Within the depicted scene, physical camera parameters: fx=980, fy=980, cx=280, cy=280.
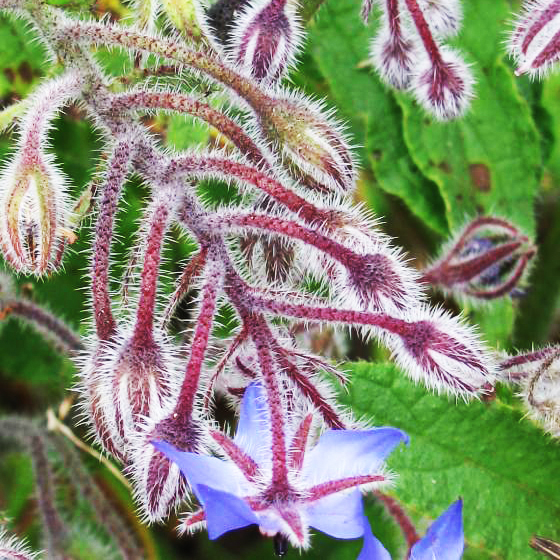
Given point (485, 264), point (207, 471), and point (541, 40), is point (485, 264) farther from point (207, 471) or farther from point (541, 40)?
point (207, 471)

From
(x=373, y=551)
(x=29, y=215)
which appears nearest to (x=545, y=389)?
(x=373, y=551)

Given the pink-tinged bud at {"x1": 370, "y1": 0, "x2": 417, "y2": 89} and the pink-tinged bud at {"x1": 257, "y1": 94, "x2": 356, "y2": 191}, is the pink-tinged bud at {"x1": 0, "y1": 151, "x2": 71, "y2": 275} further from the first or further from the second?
the pink-tinged bud at {"x1": 370, "y1": 0, "x2": 417, "y2": 89}

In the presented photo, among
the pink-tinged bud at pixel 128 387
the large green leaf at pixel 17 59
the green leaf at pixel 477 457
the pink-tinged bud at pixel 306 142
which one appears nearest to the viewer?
the pink-tinged bud at pixel 128 387

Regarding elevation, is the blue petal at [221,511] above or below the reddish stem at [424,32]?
below

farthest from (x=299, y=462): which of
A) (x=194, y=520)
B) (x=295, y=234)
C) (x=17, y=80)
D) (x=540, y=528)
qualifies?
(x=17, y=80)

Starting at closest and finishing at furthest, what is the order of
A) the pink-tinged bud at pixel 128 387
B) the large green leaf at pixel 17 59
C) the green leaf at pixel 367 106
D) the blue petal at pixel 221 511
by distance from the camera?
the blue petal at pixel 221 511 < the pink-tinged bud at pixel 128 387 < the large green leaf at pixel 17 59 < the green leaf at pixel 367 106

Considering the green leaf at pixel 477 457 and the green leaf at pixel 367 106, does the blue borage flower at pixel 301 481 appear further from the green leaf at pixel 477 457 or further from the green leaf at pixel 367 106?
the green leaf at pixel 367 106

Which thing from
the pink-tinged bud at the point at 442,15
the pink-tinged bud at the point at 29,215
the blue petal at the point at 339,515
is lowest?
the blue petal at the point at 339,515

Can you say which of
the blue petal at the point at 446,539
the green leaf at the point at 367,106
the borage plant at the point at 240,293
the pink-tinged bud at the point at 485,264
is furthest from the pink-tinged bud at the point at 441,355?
the green leaf at the point at 367,106
